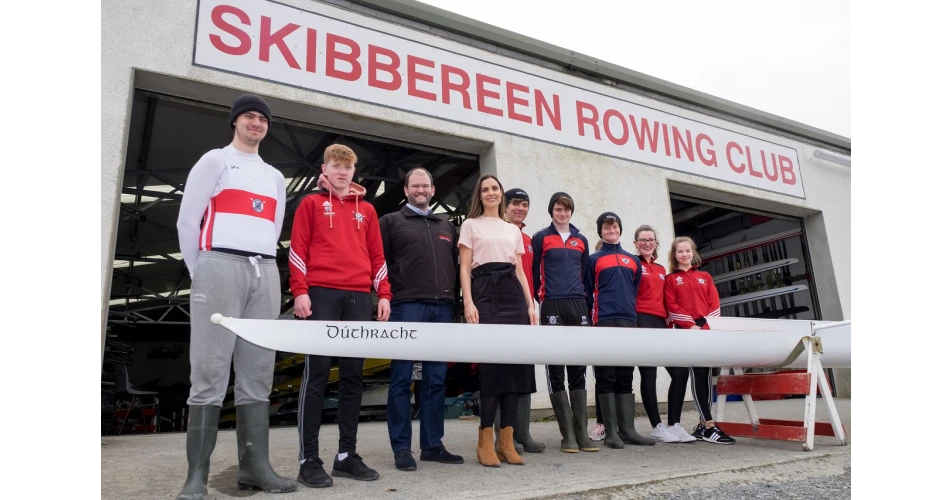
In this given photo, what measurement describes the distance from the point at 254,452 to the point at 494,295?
54.1 inches

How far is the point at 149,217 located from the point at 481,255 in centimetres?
803

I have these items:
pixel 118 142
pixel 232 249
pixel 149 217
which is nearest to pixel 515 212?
pixel 232 249

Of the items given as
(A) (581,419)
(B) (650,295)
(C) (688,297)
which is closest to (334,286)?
(A) (581,419)

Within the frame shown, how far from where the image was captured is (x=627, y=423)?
392cm

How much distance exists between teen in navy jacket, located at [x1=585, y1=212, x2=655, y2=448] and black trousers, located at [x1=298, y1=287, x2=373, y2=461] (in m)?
1.72

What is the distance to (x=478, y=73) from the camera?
5.88m

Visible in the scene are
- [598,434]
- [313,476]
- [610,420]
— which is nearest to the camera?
[313,476]

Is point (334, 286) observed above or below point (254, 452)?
above

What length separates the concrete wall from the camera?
4133 mm

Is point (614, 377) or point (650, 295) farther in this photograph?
point (650, 295)

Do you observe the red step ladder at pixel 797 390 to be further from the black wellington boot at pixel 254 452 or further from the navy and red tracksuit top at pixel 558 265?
the black wellington boot at pixel 254 452

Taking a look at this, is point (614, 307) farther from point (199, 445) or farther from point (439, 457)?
point (199, 445)

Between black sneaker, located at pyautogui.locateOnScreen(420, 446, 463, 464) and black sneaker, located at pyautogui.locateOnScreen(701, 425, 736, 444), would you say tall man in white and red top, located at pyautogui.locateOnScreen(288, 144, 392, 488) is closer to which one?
black sneaker, located at pyautogui.locateOnScreen(420, 446, 463, 464)

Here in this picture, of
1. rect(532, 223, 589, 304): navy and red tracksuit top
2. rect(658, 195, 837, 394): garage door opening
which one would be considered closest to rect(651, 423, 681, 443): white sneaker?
rect(532, 223, 589, 304): navy and red tracksuit top
